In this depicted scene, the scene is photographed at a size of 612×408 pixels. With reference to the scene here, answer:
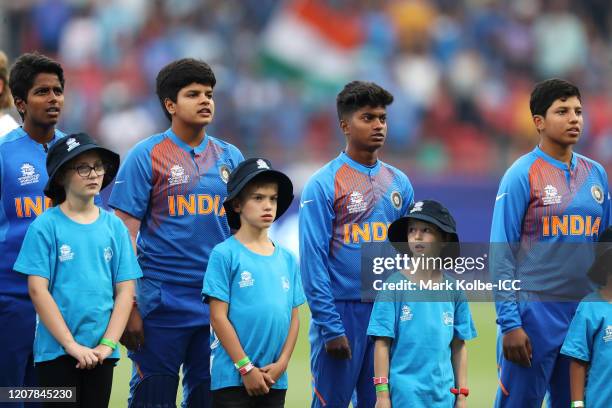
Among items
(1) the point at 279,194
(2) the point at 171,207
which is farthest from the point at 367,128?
(2) the point at 171,207

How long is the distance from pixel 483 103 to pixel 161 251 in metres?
12.3

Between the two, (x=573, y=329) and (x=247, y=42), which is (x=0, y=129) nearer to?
(x=573, y=329)

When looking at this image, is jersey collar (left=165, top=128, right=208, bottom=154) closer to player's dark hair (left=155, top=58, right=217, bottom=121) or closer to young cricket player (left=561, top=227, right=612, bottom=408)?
player's dark hair (left=155, top=58, right=217, bottom=121)

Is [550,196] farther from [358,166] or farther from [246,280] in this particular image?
[246,280]

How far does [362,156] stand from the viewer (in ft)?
22.0

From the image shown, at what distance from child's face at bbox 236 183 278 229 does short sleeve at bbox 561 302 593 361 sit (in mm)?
1736

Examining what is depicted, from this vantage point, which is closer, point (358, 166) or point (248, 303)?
point (248, 303)

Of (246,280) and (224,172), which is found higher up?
(224,172)

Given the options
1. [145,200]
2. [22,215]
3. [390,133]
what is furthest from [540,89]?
[390,133]

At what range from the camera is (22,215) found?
6.12 m

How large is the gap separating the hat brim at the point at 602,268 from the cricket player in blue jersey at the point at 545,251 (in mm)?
216

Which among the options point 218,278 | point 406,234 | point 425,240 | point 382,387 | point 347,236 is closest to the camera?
point 218,278

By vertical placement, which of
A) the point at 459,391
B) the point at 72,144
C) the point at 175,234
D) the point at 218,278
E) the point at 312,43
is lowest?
the point at 459,391

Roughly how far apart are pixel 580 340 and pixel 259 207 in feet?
6.12
